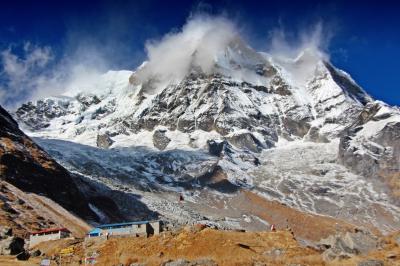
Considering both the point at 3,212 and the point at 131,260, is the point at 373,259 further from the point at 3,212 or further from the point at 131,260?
the point at 3,212

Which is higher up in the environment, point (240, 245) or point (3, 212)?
point (3, 212)

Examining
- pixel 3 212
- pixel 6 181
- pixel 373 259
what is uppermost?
pixel 6 181

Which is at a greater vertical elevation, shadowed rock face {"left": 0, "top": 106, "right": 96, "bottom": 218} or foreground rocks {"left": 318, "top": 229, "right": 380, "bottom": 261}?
shadowed rock face {"left": 0, "top": 106, "right": 96, "bottom": 218}

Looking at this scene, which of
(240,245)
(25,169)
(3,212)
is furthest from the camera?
(25,169)

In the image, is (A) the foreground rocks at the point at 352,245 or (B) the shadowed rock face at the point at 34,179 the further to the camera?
(B) the shadowed rock face at the point at 34,179

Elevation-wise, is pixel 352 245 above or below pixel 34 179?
below

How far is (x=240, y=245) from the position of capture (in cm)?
4384

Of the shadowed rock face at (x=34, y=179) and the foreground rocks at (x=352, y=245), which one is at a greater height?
the shadowed rock face at (x=34, y=179)

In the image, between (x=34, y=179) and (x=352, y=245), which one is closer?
(x=352, y=245)

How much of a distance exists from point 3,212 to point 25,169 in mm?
58310

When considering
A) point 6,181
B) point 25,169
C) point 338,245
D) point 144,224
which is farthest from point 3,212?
point 338,245

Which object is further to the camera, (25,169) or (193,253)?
(25,169)

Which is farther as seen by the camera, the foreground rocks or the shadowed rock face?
the shadowed rock face

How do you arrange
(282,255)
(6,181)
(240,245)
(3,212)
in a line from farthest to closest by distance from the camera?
(6,181) < (3,212) < (240,245) < (282,255)
